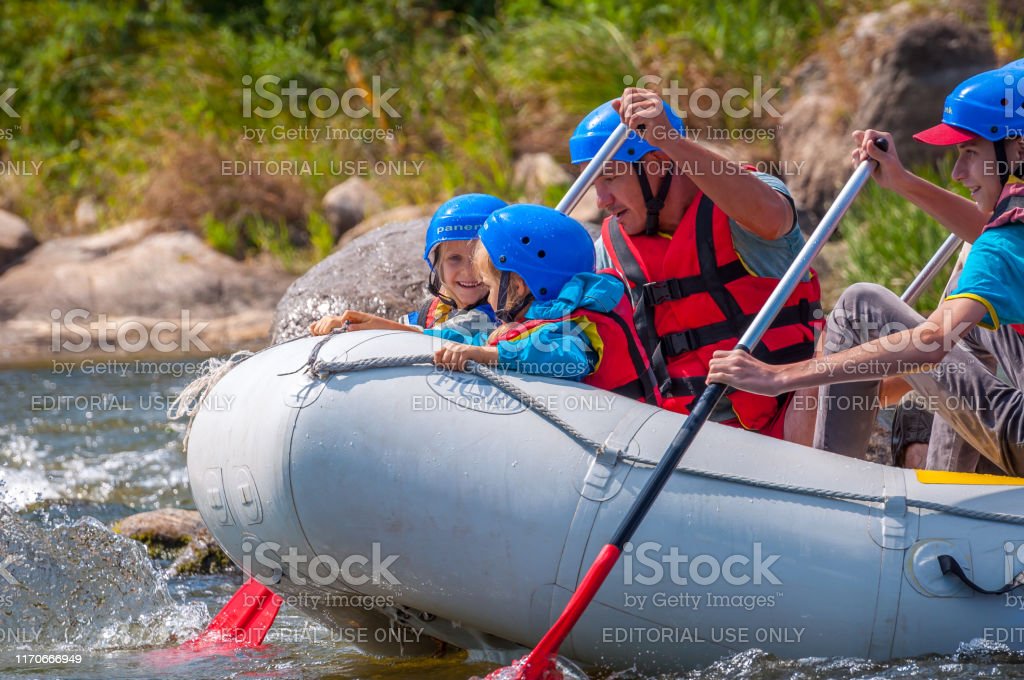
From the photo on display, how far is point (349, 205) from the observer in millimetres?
13914

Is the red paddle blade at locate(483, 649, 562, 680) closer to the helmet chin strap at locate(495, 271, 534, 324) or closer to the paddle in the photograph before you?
the paddle

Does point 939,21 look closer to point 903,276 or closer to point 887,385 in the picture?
point 903,276

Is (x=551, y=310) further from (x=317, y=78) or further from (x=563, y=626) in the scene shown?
(x=317, y=78)

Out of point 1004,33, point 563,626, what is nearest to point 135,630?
point 563,626

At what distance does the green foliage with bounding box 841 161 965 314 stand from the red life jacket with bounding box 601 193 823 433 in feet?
14.8

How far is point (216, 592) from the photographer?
5.24m

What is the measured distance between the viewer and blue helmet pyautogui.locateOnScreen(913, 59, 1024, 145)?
11.2ft

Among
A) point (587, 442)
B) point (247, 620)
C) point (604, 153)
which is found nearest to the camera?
point (587, 442)

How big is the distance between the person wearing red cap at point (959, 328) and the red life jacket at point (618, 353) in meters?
0.41

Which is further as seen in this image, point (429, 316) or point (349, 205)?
point (349, 205)

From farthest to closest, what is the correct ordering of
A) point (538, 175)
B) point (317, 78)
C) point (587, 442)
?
point (317, 78) → point (538, 175) → point (587, 442)

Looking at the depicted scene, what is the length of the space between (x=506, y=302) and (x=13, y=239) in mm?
11689

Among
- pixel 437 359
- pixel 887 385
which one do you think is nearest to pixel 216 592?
pixel 437 359

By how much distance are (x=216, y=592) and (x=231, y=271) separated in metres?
8.59
